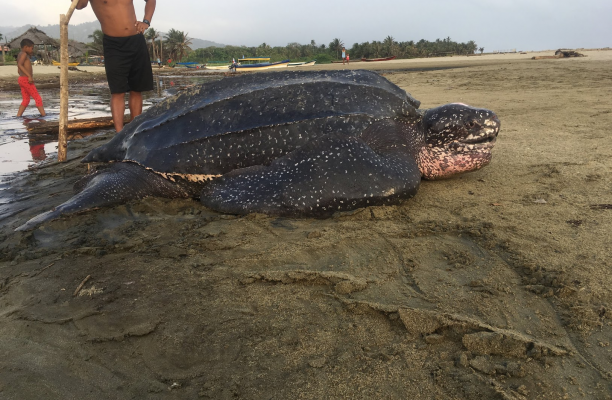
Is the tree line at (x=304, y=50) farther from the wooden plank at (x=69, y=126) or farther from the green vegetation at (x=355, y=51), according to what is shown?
the wooden plank at (x=69, y=126)

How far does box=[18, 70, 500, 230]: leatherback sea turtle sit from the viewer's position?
230 cm

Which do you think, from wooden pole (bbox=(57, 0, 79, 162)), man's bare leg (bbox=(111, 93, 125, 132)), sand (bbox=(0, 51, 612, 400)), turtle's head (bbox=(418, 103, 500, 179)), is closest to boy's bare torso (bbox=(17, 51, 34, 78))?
wooden pole (bbox=(57, 0, 79, 162))

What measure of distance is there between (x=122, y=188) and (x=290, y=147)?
4.22ft

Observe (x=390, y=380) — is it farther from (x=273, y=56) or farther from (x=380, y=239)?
(x=273, y=56)

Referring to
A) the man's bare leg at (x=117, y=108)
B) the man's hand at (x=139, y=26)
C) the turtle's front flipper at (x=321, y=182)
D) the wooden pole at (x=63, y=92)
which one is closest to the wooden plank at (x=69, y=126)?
the man's bare leg at (x=117, y=108)

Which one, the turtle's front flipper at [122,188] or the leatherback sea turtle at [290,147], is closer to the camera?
the leatherback sea turtle at [290,147]

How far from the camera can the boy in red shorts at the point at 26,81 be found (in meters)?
7.78

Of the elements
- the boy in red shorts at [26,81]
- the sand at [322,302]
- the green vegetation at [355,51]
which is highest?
the green vegetation at [355,51]

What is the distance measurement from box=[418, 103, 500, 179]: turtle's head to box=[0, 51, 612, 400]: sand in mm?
374

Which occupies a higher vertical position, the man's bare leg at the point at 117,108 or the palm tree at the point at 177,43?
the palm tree at the point at 177,43

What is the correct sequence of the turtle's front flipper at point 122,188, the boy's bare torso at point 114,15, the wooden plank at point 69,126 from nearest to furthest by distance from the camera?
the turtle's front flipper at point 122,188 < the boy's bare torso at point 114,15 < the wooden plank at point 69,126

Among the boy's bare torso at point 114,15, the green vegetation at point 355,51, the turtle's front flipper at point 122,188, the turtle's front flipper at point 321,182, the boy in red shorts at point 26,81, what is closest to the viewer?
the turtle's front flipper at point 321,182

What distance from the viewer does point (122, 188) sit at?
8.65 ft

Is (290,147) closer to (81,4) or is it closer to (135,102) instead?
(135,102)
